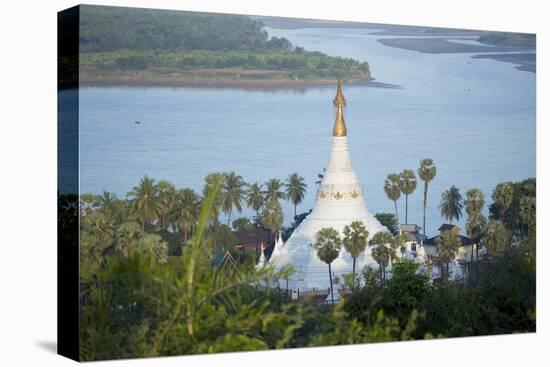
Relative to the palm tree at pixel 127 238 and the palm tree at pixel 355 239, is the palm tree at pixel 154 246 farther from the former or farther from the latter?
the palm tree at pixel 355 239

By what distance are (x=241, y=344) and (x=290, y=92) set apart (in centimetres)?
405

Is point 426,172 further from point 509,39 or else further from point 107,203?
point 107,203

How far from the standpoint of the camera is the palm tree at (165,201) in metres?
18.4

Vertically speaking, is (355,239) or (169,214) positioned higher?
(169,214)

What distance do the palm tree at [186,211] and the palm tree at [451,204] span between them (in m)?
4.21

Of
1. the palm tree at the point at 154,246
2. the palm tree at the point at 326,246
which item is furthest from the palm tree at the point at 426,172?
the palm tree at the point at 154,246

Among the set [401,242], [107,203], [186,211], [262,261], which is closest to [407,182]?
[401,242]

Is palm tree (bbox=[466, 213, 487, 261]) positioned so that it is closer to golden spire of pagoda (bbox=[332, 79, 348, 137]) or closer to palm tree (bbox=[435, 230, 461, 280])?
palm tree (bbox=[435, 230, 461, 280])

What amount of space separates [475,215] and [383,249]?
175 cm

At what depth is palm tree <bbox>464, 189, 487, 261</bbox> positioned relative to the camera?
20703 millimetres

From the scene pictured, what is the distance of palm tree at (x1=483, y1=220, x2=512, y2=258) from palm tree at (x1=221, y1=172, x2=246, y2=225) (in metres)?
4.37

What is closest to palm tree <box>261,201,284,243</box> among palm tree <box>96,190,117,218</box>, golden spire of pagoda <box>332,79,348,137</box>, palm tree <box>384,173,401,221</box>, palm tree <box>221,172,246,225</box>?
palm tree <box>221,172,246,225</box>

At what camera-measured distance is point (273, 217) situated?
63.9 ft

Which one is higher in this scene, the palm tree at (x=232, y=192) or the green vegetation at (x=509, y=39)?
the green vegetation at (x=509, y=39)
